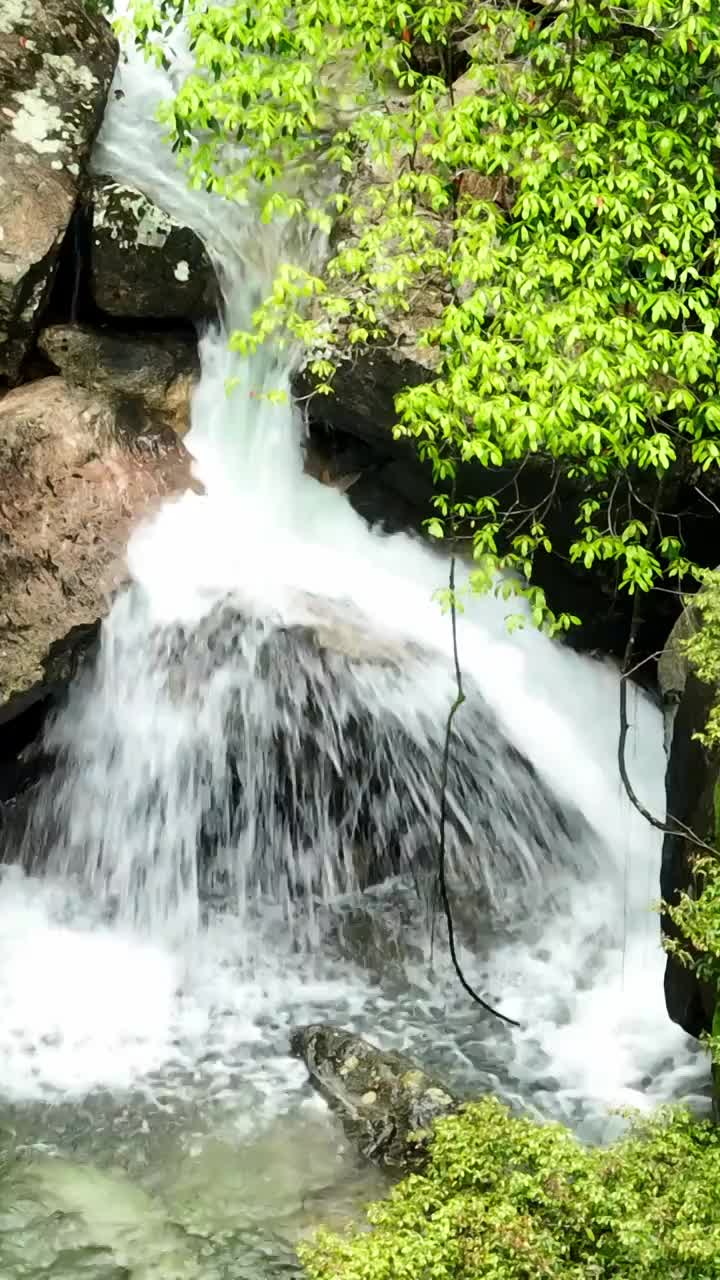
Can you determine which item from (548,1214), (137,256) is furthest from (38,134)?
(548,1214)

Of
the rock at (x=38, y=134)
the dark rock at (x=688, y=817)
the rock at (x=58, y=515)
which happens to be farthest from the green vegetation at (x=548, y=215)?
the rock at (x=58, y=515)

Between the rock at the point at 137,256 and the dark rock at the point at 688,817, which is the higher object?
the rock at the point at 137,256

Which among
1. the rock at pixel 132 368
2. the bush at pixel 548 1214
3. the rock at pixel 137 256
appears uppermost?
the rock at pixel 137 256

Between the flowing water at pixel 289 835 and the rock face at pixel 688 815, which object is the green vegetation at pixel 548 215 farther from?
the flowing water at pixel 289 835

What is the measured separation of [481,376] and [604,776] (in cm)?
387

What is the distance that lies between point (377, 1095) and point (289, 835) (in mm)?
2788

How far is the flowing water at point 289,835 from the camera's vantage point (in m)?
7.27

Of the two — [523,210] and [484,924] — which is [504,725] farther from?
[523,210]

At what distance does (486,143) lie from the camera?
7.21m

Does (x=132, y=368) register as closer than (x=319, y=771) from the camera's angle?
No

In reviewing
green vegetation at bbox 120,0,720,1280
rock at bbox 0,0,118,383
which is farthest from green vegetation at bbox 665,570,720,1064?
rock at bbox 0,0,118,383

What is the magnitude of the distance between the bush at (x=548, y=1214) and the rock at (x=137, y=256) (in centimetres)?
742

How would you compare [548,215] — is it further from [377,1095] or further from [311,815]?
[377,1095]

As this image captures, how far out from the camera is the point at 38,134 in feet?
31.2
